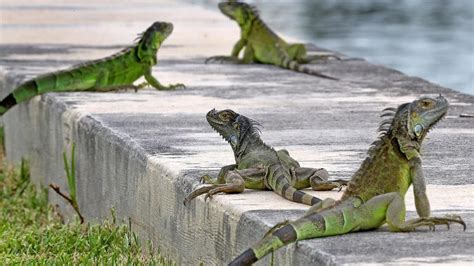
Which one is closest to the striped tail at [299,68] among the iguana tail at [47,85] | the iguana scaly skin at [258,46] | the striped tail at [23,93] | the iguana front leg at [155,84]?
the iguana scaly skin at [258,46]

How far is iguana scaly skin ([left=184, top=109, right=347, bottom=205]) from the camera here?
5516 mm

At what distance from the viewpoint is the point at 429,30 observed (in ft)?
72.3

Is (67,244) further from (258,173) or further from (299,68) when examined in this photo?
(299,68)

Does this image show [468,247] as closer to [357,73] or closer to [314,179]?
[314,179]

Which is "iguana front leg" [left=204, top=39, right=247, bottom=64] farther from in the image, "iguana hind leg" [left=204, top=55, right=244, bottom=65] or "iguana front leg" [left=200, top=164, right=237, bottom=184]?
"iguana front leg" [left=200, top=164, right=237, bottom=184]

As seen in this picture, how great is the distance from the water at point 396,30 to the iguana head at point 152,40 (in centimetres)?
705

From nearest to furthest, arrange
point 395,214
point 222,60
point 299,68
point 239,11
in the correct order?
point 395,214 < point 299,68 < point 222,60 < point 239,11

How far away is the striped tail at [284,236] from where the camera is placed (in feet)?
14.8

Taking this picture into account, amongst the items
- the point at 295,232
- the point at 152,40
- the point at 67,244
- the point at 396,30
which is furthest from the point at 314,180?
the point at 396,30

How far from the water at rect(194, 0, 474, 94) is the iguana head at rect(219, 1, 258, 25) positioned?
16.1 feet

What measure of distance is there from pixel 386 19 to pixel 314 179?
18.3 meters

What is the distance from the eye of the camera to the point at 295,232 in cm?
465

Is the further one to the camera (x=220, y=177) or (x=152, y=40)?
(x=152, y=40)

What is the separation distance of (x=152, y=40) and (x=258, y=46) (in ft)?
5.28
